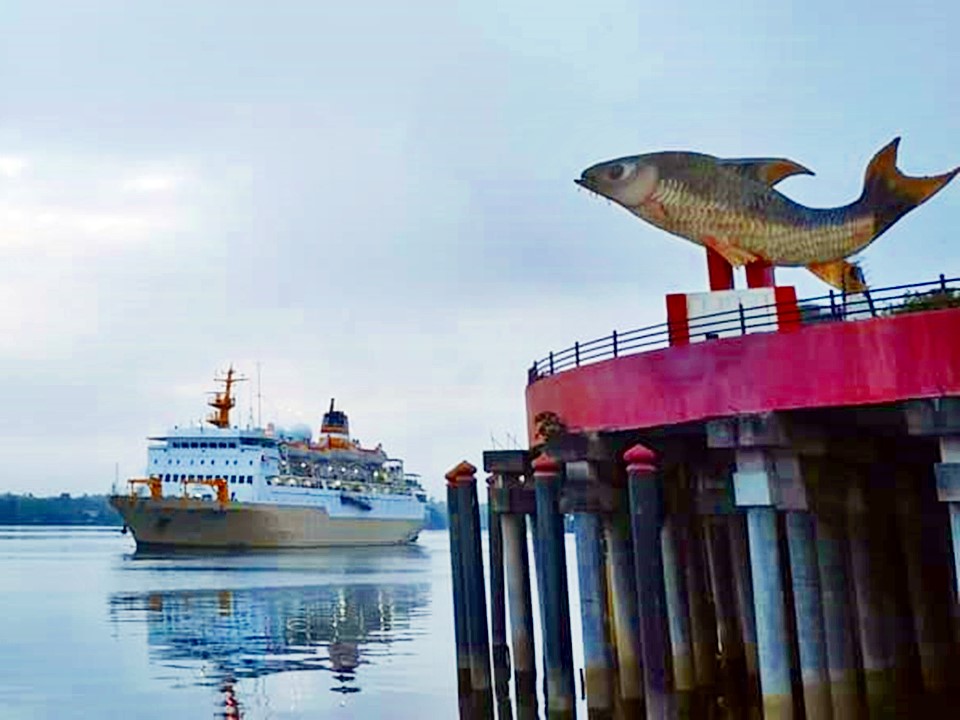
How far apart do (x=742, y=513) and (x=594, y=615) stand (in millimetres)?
2996

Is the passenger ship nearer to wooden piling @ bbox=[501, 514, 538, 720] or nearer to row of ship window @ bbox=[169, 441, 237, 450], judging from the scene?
row of ship window @ bbox=[169, 441, 237, 450]

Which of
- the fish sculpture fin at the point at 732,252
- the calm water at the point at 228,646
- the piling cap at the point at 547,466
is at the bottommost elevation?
the calm water at the point at 228,646

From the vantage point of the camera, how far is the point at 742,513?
1806 centimetres

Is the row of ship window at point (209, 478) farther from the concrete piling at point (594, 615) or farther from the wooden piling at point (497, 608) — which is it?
the concrete piling at point (594, 615)

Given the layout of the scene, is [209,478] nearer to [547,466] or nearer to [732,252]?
[547,466]

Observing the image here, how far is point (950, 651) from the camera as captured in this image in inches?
759

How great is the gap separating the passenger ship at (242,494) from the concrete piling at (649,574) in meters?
82.3

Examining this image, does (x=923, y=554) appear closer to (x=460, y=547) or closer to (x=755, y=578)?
(x=755, y=578)

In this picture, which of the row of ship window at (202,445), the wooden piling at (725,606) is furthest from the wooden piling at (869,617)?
the row of ship window at (202,445)

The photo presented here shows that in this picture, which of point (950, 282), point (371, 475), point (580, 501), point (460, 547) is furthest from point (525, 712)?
point (371, 475)

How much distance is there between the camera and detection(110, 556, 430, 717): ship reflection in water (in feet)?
100

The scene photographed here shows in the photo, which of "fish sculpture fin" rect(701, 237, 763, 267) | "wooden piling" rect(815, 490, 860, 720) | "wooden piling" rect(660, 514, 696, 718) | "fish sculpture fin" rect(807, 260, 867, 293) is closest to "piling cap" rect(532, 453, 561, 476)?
"wooden piling" rect(660, 514, 696, 718)

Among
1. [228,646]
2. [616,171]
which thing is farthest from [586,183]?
[228,646]

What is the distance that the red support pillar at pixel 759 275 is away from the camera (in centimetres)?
1872
